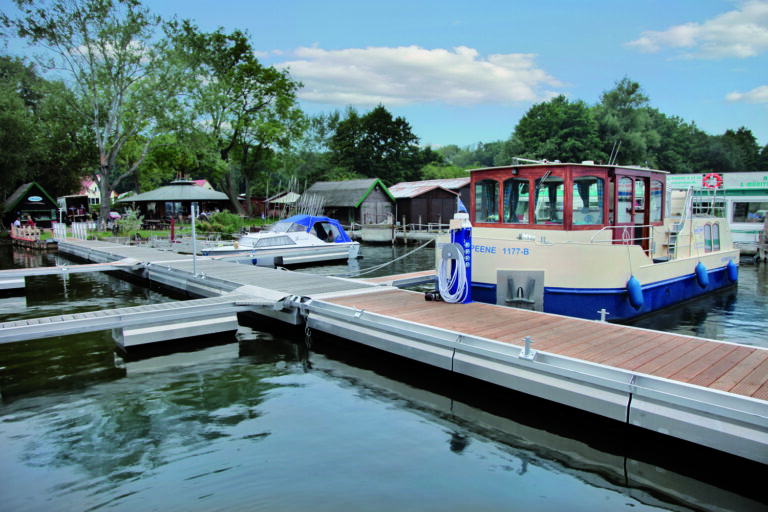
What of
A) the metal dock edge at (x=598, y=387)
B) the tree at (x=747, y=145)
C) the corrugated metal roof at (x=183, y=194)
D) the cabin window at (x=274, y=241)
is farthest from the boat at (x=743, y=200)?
the tree at (x=747, y=145)

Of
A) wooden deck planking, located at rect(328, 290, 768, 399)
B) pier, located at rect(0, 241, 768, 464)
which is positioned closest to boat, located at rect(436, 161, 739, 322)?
wooden deck planking, located at rect(328, 290, 768, 399)

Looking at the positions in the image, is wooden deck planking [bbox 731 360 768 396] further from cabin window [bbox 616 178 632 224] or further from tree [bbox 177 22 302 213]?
tree [bbox 177 22 302 213]

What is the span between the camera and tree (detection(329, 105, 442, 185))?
197ft

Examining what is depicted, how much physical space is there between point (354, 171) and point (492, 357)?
55.2 metres

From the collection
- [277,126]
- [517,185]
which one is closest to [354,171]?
[277,126]

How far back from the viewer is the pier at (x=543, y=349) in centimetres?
486

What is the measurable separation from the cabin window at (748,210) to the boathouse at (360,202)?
22258mm

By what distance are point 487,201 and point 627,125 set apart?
53313 millimetres

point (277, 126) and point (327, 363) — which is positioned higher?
point (277, 126)

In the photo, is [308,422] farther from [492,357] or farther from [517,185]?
[517,185]

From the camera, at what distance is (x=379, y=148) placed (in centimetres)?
6153

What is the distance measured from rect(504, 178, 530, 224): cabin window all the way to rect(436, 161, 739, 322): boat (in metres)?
0.02

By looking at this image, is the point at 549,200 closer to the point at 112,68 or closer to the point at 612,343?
the point at 612,343

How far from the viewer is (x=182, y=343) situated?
32.5 ft
